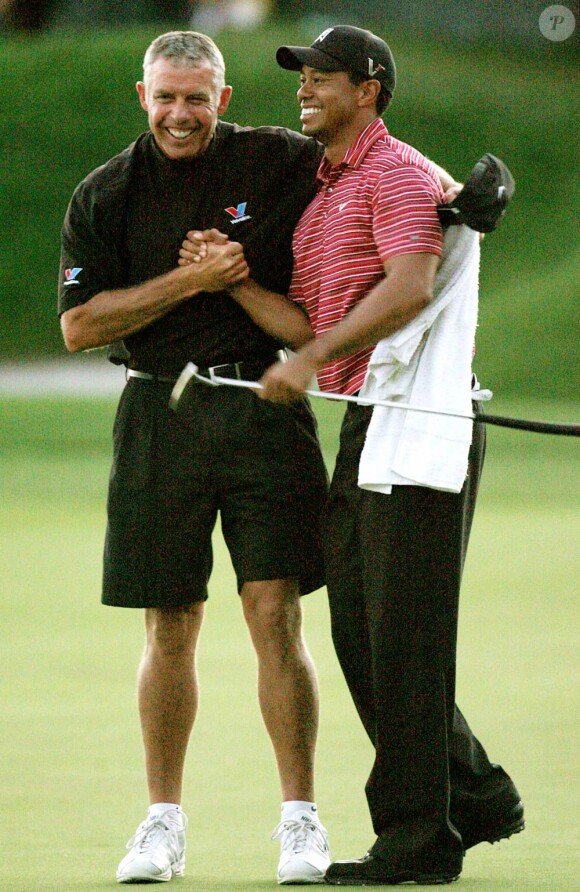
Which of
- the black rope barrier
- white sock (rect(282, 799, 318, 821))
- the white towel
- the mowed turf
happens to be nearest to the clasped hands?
the white towel

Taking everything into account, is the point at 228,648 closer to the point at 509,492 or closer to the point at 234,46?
the point at 509,492

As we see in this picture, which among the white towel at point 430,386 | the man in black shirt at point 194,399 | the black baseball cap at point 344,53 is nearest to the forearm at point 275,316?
the man in black shirt at point 194,399

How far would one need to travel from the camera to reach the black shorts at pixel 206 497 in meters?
3.77

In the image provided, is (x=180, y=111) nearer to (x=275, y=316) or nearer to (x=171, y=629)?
(x=275, y=316)

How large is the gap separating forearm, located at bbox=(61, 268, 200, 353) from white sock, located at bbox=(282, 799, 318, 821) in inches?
45.6

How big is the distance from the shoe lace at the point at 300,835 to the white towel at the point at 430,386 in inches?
31.7

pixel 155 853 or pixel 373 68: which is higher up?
pixel 373 68

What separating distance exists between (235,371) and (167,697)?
79 centimetres

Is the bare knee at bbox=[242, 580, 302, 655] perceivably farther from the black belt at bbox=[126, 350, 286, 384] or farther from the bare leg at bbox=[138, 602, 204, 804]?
the black belt at bbox=[126, 350, 286, 384]

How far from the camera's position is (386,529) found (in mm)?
3414

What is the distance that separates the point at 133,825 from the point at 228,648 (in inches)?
93.7

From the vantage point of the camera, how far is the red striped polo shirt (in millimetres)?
3371

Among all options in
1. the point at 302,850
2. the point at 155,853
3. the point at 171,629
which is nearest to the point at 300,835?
the point at 302,850

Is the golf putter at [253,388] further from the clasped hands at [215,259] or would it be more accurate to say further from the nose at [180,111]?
the nose at [180,111]
